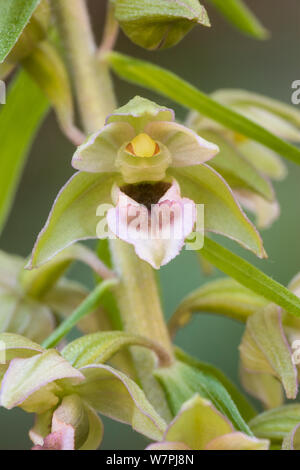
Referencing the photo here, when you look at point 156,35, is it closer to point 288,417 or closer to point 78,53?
point 78,53

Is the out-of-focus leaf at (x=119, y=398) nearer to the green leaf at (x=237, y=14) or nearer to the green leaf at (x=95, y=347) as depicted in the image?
the green leaf at (x=95, y=347)

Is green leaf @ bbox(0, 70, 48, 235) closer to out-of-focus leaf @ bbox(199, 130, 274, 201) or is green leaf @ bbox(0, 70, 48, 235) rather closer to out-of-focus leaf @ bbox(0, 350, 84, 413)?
out-of-focus leaf @ bbox(199, 130, 274, 201)

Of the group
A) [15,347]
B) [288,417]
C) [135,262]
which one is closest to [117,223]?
[15,347]

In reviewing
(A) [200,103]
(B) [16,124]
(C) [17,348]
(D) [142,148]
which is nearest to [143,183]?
(D) [142,148]

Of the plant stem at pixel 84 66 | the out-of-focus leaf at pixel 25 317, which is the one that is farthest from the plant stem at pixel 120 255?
the out-of-focus leaf at pixel 25 317

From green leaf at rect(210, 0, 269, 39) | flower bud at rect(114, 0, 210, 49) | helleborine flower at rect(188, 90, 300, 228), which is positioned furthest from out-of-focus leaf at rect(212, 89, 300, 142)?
flower bud at rect(114, 0, 210, 49)
